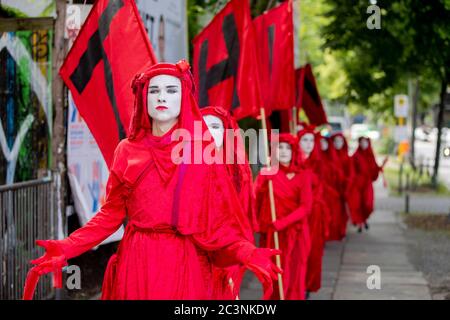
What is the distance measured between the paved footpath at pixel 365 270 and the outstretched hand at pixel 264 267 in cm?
553

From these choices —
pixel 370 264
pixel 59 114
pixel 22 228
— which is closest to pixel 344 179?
pixel 370 264

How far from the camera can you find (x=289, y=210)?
9.20m

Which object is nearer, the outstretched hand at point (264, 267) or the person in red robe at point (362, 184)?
the outstretched hand at point (264, 267)

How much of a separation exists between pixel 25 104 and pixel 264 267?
5.31 metres

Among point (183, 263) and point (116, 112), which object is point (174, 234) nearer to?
point (183, 263)

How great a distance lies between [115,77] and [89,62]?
0.31m

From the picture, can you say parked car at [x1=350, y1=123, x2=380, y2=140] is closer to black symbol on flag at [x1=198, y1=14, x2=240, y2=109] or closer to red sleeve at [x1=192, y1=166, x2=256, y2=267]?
black symbol on flag at [x1=198, y1=14, x2=240, y2=109]

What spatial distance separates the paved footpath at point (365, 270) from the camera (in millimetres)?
10672

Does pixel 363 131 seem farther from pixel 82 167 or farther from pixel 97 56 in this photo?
pixel 97 56

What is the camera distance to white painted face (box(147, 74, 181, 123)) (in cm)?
516

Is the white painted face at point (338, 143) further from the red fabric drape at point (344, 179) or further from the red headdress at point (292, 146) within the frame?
the red headdress at point (292, 146)

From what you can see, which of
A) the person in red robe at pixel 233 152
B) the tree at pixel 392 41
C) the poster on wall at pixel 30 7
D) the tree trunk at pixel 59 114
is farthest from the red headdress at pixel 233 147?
the tree at pixel 392 41

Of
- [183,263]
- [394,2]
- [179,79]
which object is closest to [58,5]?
[179,79]

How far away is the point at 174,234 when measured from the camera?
509 centimetres
